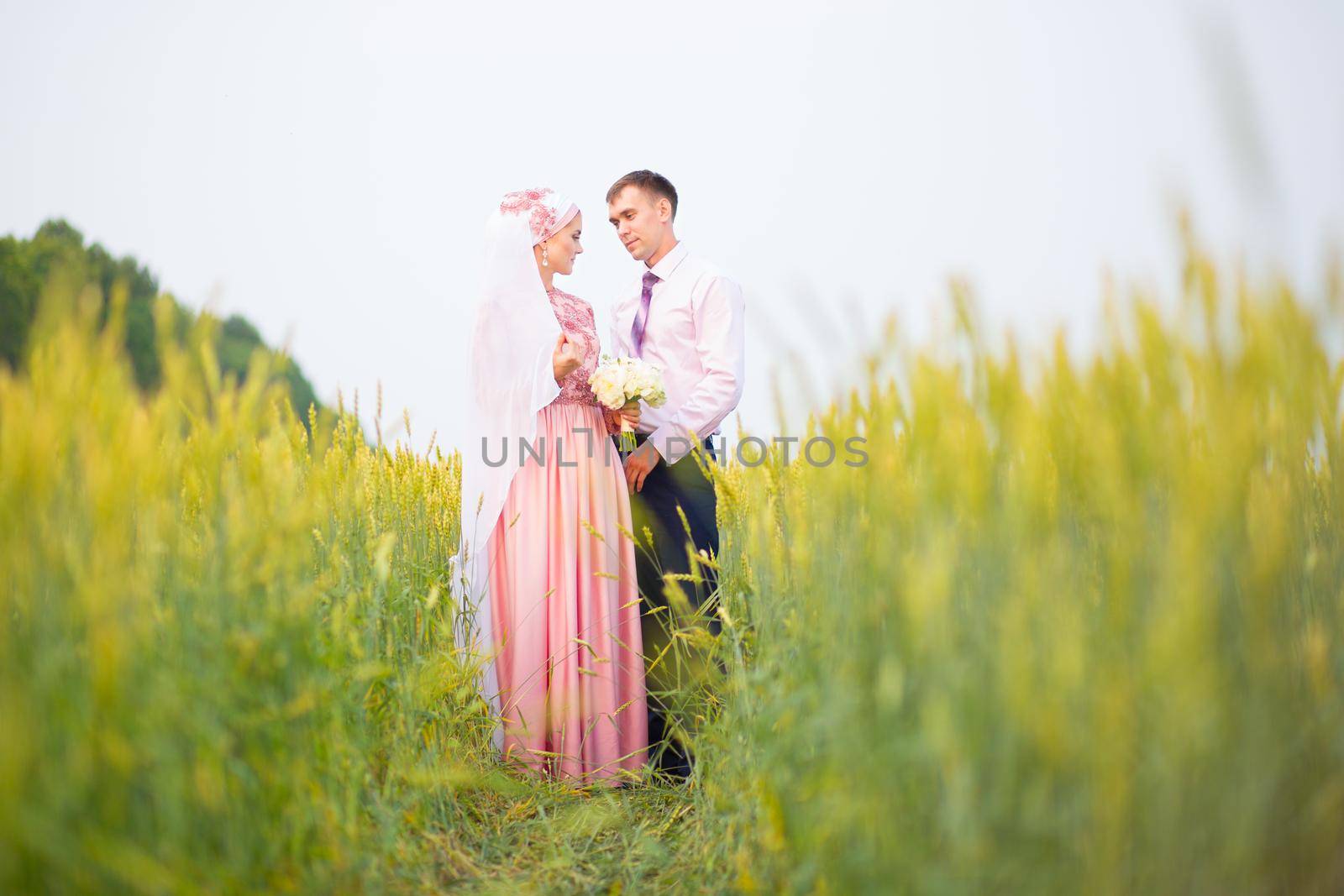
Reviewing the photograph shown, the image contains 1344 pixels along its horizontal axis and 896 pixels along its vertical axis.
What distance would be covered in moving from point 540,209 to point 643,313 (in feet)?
2.13

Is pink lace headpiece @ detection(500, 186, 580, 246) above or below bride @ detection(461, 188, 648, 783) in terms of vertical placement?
above

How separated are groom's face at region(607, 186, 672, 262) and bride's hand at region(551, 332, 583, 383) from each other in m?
0.67

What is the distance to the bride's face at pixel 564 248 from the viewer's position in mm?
3357

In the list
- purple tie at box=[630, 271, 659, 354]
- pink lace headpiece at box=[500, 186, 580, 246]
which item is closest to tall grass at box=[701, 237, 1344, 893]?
pink lace headpiece at box=[500, 186, 580, 246]

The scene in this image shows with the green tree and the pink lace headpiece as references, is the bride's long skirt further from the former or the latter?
the green tree

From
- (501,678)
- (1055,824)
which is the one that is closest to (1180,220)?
(1055,824)

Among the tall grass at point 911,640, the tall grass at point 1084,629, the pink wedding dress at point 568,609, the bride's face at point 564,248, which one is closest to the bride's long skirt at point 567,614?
the pink wedding dress at point 568,609

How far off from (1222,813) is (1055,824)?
215 mm

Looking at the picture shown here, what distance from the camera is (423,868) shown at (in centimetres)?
202

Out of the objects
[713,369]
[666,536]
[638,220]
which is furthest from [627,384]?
[638,220]

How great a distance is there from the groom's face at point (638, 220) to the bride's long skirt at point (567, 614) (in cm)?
85

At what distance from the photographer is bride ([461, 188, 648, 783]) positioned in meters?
3.13

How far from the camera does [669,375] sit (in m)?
3.61

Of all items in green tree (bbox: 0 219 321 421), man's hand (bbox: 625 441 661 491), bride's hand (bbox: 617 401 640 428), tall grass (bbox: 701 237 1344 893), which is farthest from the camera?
green tree (bbox: 0 219 321 421)
